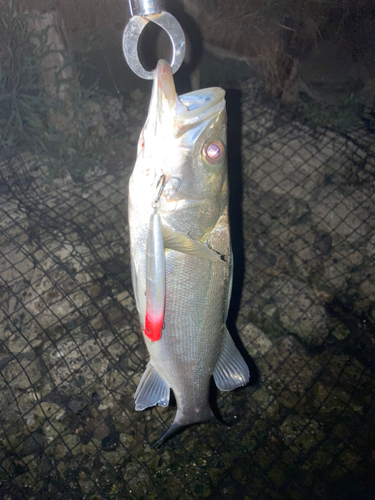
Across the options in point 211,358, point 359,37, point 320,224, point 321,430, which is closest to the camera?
point 211,358

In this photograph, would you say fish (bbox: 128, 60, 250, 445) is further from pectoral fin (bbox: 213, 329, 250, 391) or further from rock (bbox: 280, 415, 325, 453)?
rock (bbox: 280, 415, 325, 453)

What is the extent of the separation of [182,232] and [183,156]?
29cm

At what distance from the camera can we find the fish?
4.47 feet

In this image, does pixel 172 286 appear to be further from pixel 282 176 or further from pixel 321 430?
pixel 282 176

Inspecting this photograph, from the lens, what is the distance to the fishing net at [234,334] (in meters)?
2.78

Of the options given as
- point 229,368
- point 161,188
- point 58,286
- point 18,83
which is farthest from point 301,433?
point 18,83

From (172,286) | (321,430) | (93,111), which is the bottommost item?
(321,430)

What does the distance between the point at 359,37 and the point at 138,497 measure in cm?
537

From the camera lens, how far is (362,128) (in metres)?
4.71

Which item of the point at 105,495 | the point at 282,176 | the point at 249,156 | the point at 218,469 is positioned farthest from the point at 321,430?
the point at 249,156

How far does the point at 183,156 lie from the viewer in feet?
4.64

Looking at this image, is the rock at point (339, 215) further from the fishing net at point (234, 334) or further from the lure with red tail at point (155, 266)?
the lure with red tail at point (155, 266)

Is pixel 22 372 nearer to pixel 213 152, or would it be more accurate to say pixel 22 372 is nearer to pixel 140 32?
pixel 213 152

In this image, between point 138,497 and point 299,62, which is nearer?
point 138,497
